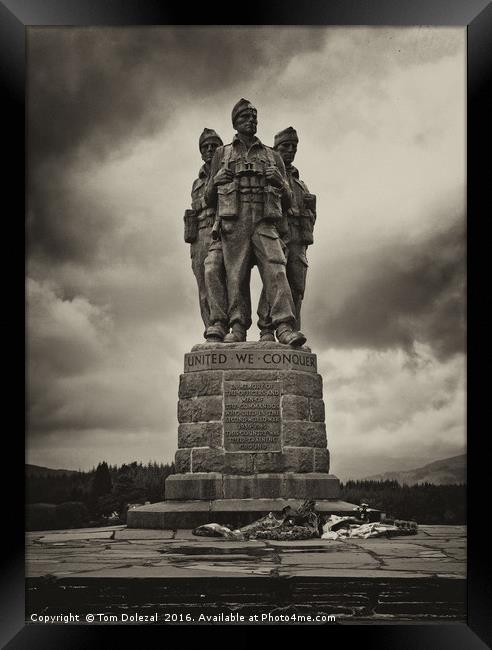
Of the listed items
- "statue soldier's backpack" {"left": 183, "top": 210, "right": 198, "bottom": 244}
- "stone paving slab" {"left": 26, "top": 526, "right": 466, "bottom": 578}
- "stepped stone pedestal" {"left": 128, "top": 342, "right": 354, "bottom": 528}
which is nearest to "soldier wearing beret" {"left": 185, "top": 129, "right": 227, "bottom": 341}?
"statue soldier's backpack" {"left": 183, "top": 210, "right": 198, "bottom": 244}

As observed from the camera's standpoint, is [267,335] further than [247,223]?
Yes

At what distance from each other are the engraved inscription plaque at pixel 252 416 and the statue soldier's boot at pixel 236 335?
76 cm

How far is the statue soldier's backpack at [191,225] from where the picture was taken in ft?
48.7

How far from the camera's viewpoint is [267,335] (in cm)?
1422

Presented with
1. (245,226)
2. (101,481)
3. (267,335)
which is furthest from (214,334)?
(101,481)

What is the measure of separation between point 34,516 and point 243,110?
17.5 feet

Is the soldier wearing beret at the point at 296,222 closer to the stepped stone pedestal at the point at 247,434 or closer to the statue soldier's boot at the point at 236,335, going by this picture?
the statue soldier's boot at the point at 236,335

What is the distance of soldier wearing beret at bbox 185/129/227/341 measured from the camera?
1427cm

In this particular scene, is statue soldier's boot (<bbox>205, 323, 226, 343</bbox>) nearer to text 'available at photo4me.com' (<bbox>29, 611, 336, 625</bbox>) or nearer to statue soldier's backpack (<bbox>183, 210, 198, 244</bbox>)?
statue soldier's backpack (<bbox>183, 210, 198, 244</bbox>)

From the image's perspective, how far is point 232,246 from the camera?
46.3 ft

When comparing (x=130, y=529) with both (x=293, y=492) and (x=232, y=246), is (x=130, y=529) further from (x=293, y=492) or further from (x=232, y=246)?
(x=232, y=246)

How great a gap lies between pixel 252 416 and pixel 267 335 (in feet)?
4.35

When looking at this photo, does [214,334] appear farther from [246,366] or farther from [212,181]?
[212,181]

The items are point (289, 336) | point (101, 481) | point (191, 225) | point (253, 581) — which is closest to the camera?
point (253, 581)
